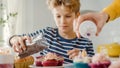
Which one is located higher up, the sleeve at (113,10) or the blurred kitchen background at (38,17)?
the blurred kitchen background at (38,17)

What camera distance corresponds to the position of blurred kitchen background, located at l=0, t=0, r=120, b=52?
1.88 m

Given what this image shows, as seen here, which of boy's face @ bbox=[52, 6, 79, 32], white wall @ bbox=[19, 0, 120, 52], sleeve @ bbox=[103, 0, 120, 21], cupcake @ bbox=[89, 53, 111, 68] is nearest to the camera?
cupcake @ bbox=[89, 53, 111, 68]

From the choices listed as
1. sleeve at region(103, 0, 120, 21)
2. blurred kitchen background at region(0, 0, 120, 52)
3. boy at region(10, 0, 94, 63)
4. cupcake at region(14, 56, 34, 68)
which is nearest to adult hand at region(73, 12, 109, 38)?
sleeve at region(103, 0, 120, 21)

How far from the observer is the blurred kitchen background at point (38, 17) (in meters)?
1.88

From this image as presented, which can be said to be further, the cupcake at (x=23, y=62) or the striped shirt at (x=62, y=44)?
the striped shirt at (x=62, y=44)

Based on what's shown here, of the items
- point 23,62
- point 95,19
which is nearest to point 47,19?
point 23,62


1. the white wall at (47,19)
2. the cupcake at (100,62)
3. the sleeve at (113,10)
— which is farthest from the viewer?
the white wall at (47,19)

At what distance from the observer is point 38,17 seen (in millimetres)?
2047

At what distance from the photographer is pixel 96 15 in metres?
0.63

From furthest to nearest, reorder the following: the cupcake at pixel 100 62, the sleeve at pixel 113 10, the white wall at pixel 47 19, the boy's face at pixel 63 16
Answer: the white wall at pixel 47 19
the boy's face at pixel 63 16
the sleeve at pixel 113 10
the cupcake at pixel 100 62

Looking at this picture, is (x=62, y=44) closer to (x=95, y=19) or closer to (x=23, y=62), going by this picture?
(x=23, y=62)

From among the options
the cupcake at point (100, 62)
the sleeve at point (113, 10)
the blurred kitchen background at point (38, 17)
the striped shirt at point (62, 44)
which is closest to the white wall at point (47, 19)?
the blurred kitchen background at point (38, 17)

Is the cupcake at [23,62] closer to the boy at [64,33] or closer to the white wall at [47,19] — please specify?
the boy at [64,33]

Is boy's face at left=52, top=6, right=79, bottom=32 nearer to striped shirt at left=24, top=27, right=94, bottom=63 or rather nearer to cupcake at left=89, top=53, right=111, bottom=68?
striped shirt at left=24, top=27, right=94, bottom=63
